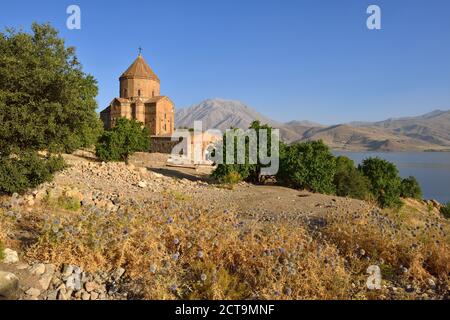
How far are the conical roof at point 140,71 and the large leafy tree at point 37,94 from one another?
129ft

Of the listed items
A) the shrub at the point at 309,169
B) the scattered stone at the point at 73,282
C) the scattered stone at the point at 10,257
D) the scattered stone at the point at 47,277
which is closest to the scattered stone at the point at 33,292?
the scattered stone at the point at 47,277

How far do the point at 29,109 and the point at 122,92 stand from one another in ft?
137

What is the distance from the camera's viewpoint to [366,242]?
6.61 meters

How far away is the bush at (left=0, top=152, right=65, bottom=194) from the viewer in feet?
30.0

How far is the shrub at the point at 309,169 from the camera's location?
825 inches

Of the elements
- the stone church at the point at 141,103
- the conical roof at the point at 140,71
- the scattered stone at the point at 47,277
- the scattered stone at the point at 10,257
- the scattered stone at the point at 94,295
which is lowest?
the scattered stone at the point at 94,295

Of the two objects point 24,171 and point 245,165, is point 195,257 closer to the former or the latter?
point 24,171

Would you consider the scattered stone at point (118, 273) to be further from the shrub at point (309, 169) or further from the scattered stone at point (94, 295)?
the shrub at point (309, 169)

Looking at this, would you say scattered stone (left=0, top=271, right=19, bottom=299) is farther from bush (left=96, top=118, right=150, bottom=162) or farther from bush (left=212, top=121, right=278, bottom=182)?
bush (left=96, top=118, right=150, bottom=162)

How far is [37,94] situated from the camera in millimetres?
10578
